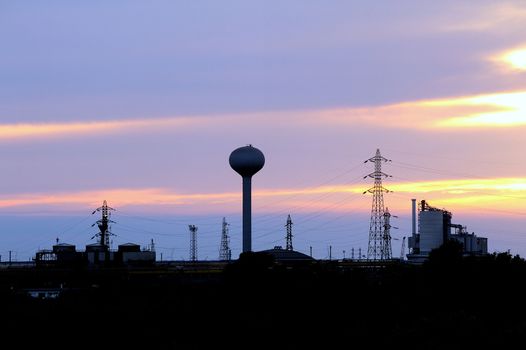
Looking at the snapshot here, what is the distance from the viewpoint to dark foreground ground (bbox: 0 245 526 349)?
290ft

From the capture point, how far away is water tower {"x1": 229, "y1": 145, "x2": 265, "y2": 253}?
178 m

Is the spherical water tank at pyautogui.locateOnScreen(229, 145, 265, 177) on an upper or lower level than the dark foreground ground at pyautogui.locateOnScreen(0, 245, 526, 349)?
upper

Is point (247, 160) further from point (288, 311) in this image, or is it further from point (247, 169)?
point (288, 311)

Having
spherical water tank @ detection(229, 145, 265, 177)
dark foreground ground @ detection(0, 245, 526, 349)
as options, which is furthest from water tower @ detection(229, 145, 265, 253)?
dark foreground ground @ detection(0, 245, 526, 349)

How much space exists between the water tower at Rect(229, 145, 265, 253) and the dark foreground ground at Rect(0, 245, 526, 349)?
16.1 meters

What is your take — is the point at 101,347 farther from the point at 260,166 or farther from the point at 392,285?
the point at 260,166

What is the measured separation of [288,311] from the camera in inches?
4481

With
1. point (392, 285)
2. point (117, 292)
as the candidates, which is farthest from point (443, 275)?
point (117, 292)

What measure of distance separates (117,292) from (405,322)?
5499cm

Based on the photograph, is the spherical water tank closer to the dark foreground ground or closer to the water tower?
the water tower

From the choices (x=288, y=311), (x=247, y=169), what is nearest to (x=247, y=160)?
(x=247, y=169)

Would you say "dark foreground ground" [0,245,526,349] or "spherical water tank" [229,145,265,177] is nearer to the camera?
"dark foreground ground" [0,245,526,349]

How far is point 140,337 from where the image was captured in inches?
3565

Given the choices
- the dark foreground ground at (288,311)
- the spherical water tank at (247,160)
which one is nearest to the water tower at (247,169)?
the spherical water tank at (247,160)
